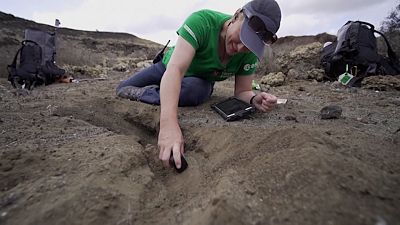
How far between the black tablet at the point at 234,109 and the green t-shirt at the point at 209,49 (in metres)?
0.26

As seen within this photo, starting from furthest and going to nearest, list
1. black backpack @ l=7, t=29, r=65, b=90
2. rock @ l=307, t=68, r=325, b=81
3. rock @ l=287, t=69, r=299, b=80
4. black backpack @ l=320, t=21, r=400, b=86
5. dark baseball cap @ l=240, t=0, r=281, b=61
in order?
rock @ l=287, t=69, r=299, b=80, rock @ l=307, t=68, r=325, b=81, black backpack @ l=7, t=29, r=65, b=90, black backpack @ l=320, t=21, r=400, b=86, dark baseball cap @ l=240, t=0, r=281, b=61

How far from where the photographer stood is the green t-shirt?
6.07 feet

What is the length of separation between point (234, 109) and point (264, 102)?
8.3 inches

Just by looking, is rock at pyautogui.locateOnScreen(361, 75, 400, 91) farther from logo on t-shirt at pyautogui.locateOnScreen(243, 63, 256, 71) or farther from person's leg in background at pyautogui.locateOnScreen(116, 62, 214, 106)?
person's leg in background at pyautogui.locateOnScreen(116, 62, 214, 106)

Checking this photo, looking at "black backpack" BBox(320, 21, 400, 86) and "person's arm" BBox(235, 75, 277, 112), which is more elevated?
"black backpack" BBox(320, 21, 400, 86)

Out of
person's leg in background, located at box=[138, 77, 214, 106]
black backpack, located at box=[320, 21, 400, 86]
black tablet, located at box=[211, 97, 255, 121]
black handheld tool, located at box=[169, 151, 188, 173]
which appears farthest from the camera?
black backpack, located at box=[320, 21, 400, 86]

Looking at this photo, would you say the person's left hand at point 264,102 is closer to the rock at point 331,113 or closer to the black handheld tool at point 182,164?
the rock at point 331,113

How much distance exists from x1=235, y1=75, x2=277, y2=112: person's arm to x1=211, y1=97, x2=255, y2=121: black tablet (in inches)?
3.6

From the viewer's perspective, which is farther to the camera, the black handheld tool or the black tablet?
the black tablet

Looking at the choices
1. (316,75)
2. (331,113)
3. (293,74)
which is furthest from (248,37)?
(293,74)

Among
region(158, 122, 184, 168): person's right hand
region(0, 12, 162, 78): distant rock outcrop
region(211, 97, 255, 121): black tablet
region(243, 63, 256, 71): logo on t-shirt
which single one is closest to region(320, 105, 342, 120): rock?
region(211, 97, 255, 121): black tablet

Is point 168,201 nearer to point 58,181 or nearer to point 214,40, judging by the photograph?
point 58,181

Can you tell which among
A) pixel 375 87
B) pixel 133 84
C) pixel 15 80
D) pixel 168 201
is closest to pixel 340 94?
pixel 375 87

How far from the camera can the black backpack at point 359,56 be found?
13.4 ft
